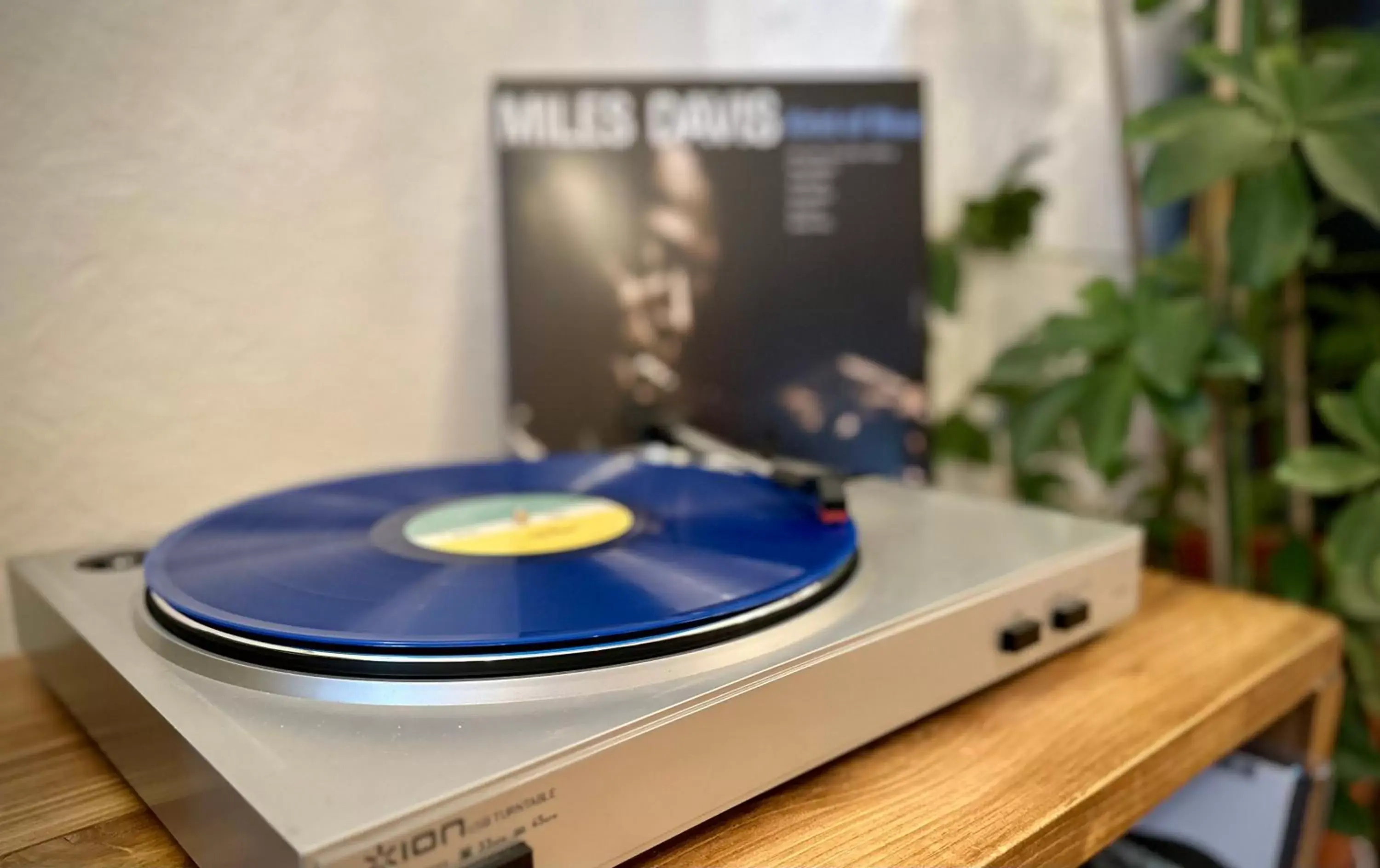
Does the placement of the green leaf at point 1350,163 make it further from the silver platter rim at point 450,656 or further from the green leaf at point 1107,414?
the silver platter rim at point 450,656

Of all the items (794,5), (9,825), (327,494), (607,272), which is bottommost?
(9,825)

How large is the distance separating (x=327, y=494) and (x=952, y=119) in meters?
0.93

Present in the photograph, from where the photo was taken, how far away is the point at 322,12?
34.2 inches

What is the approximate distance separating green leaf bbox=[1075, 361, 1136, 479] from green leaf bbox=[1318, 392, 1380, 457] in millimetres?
149

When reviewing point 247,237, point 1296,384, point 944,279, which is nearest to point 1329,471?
point 1296,384

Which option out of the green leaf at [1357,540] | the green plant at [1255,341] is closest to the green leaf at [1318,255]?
the green plant at [1255,341]

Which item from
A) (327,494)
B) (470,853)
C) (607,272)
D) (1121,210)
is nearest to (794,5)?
(607,272)

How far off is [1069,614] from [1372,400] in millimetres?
392

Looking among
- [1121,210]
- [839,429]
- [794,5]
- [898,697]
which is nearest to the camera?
[898,697]

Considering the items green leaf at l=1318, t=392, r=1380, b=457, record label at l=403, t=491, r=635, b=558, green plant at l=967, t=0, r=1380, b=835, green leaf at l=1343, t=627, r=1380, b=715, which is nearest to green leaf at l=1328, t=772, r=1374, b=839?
green plant at l=967, t=0, r=1380, b=835

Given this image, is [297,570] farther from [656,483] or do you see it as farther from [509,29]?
[509,29]

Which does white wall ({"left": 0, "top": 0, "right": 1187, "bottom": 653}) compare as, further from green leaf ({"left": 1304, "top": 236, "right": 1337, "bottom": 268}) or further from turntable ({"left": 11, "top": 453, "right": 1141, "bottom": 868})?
green leaf ({"left": 1304, "top": 236, "right": 1337, "bottom": 268})

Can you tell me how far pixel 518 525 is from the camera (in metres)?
0.61

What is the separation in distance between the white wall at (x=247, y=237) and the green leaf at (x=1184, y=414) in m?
0.62
